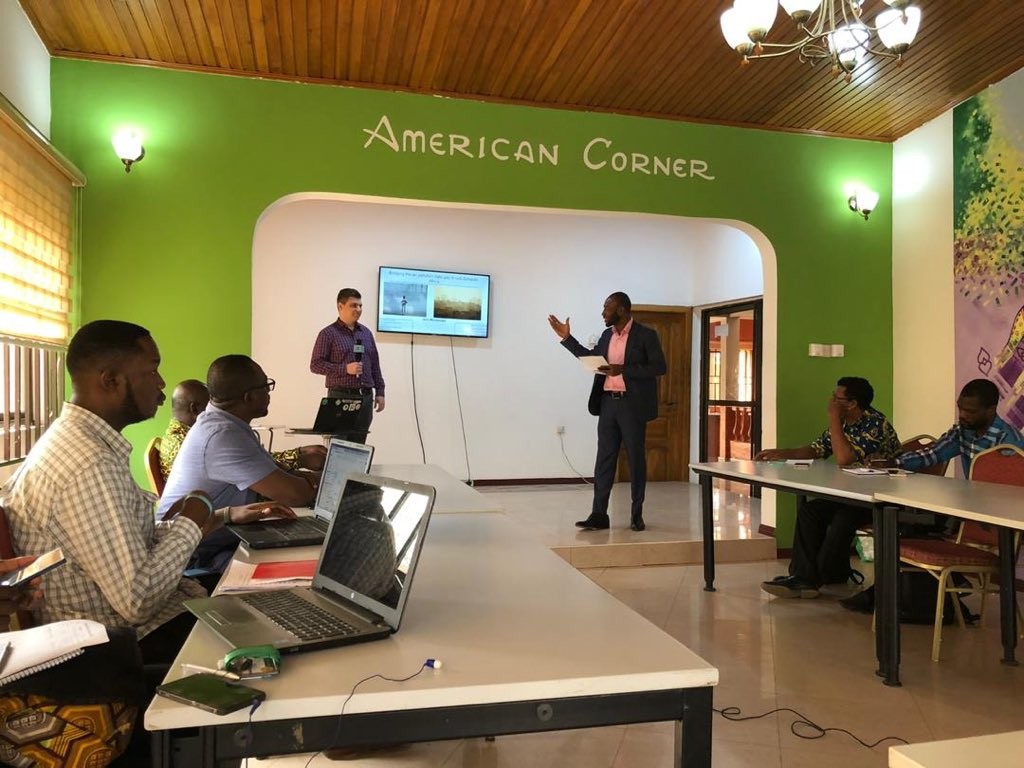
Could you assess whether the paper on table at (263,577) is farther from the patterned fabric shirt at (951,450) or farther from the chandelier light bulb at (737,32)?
the patterned fabric shirt at (951,450)

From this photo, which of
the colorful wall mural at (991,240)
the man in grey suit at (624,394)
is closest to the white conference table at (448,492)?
the man in grey suit at (624,394)

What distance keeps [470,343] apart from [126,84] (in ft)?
13.0

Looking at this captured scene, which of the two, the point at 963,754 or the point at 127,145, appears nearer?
the point at 963,754

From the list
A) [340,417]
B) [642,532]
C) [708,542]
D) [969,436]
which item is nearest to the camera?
[969,436]

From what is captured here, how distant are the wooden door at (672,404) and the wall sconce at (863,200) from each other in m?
2.87

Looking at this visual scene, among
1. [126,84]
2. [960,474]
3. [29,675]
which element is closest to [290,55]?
Result: [126,84]

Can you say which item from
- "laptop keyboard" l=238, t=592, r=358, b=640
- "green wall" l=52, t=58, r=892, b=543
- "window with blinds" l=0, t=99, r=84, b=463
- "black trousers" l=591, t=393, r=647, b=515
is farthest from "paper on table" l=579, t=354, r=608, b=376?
"laptop keyboard" l=238, t=592, r=358, b=640

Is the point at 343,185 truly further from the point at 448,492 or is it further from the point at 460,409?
the point at 460,409

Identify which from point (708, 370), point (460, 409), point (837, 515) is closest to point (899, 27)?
point (837, 515)

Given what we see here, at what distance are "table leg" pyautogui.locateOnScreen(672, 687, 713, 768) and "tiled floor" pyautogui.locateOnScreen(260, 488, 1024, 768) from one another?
136 mm

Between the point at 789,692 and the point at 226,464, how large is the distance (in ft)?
7.23

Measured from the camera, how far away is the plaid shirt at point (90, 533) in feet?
4.85

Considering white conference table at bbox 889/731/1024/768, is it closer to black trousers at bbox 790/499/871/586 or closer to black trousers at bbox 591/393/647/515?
black trousers at bbox 790/499/871/586

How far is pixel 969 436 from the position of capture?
395 centimetres
